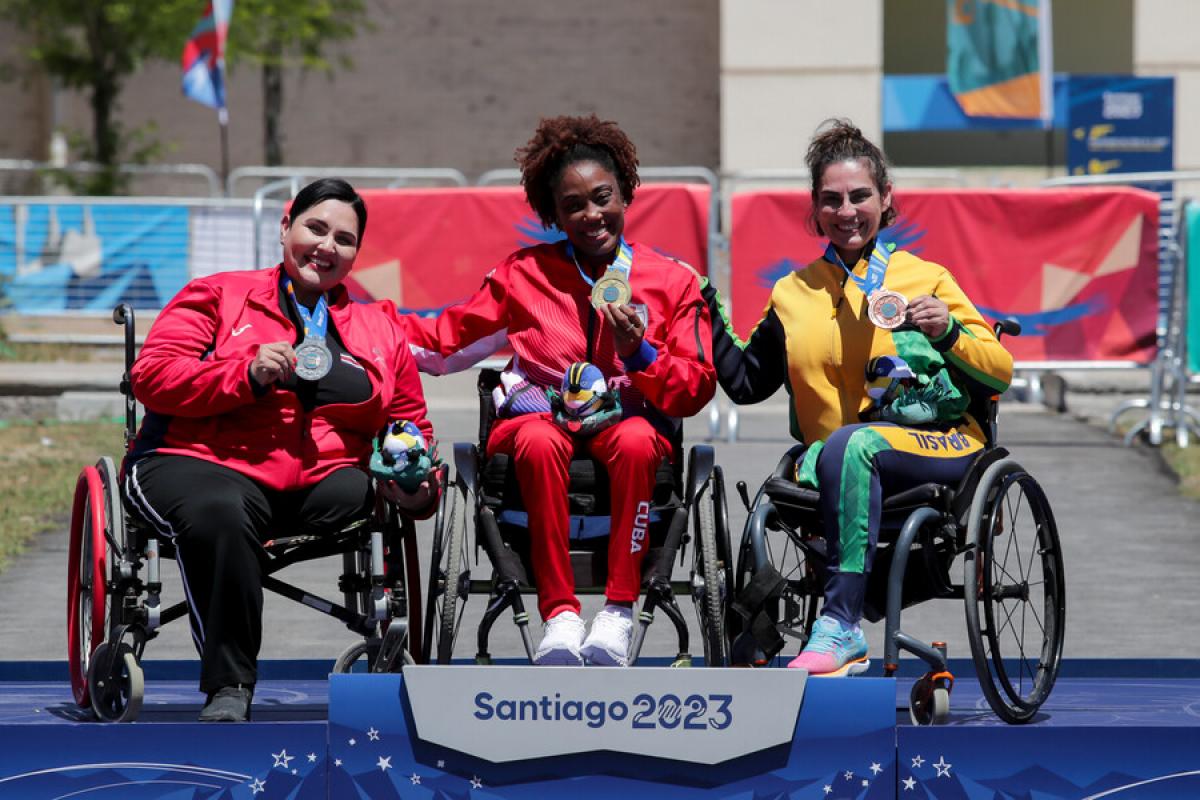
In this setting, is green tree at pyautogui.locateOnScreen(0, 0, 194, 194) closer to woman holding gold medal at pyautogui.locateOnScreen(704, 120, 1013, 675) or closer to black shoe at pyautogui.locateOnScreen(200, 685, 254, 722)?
woman holding gold medal at pyautogui.locateOnScreen(704, 120, 1013, 675)

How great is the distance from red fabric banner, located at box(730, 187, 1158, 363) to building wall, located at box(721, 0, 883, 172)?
879 cm

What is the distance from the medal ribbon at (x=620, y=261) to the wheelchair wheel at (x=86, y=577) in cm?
128

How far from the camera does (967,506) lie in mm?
4629

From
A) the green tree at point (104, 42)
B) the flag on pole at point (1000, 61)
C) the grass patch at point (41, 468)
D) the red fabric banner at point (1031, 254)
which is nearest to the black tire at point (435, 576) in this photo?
Result: the grass patch at point (41, 468)

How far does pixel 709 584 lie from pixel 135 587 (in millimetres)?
1340

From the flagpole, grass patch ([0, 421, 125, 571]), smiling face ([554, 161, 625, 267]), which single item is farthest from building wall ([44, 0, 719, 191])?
smiling face ([554, 161, 625, 267])

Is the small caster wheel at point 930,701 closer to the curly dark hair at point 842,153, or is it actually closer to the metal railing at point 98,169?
the curly dark hair at point 842,153

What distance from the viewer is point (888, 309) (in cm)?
461

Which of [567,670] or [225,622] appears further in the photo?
[225,622]

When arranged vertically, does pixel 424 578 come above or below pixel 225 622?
below

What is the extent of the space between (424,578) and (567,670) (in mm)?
3523

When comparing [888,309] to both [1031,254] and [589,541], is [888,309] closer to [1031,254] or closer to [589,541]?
[589,541]

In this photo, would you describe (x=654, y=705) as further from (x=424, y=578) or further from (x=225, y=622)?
(x=424, y=578)

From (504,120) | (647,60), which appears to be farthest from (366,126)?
(647,60)
